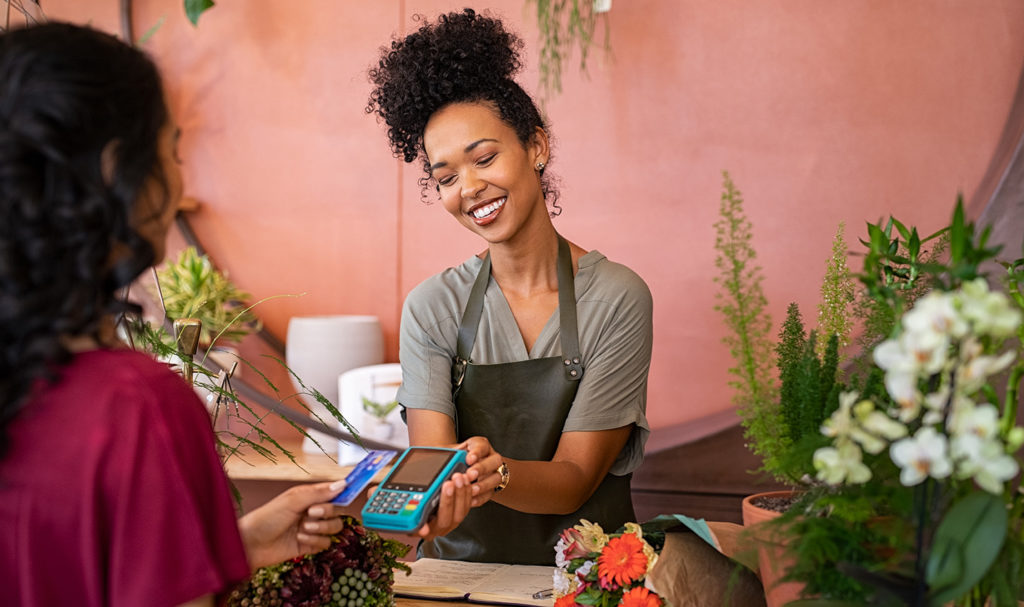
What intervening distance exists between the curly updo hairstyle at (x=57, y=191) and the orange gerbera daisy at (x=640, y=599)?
0.66 meters

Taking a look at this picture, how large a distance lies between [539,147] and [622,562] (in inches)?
40.7

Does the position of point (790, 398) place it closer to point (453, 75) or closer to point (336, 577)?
point (336, 577)

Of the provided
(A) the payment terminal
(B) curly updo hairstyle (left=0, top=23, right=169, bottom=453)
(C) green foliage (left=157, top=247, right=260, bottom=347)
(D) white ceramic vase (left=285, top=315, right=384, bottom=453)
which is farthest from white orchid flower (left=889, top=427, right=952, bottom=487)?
(C) green foliage (left=157, top=247, right=260, bottom=347)

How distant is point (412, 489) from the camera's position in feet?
3.46

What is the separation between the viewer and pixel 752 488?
2492 mm

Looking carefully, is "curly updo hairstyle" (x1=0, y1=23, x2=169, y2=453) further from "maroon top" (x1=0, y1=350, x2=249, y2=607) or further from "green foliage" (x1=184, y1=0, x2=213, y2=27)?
"green foliage" (x1=184, y1=0, x2=213, y2=27)

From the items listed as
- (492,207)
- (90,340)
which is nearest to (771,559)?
(90,340)

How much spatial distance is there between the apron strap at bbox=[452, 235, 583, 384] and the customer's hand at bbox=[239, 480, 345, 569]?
779mm

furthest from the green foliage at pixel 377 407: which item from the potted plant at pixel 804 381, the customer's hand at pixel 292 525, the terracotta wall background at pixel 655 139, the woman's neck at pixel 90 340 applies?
the woman's neck at pixel 90 340

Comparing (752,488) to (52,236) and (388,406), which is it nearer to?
(388,406)

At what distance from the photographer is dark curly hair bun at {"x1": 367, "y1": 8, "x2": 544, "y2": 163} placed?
5.82 ft

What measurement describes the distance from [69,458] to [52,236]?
168mm

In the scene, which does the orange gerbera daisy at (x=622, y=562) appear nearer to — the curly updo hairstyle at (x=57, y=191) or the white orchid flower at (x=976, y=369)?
the white orchid flower at (x=976, y=369)

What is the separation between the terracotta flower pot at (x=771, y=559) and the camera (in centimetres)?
83
